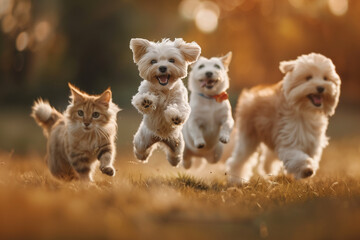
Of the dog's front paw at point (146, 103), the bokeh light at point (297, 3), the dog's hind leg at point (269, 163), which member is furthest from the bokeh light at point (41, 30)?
the dog's front paw at point (146, 103)

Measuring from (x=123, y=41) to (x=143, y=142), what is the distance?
56.9 ft

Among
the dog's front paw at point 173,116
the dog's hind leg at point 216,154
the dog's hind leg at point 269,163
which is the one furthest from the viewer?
the dog's hind leg at point 269,163

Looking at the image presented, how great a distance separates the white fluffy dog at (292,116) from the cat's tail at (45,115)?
2.69m

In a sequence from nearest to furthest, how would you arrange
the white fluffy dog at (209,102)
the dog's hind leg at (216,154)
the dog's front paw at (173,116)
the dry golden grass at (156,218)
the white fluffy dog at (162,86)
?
the dry golden grass at (156,218) < the dog's front paw at (173,116) < the white fluffy dog at (162,86) < the white fluffy dog at (209,102) < the dog's hind leg at (216,154)

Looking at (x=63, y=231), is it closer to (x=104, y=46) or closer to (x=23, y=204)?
(x=23, y=204)

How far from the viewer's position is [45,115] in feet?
19.5

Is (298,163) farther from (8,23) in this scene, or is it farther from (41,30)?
(8,23)

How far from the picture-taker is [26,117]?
18141 millimetres

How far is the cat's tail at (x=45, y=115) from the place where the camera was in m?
5.91

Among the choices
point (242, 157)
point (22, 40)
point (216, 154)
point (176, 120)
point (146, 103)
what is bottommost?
point (176, 120)

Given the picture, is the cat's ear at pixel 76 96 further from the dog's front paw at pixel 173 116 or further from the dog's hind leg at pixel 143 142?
the dog's front paw at pixel 173 116

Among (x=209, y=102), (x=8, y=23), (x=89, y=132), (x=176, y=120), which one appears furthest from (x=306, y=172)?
(x=8, y=23)

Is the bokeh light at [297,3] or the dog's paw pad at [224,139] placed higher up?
the bokeh light at [297,3]

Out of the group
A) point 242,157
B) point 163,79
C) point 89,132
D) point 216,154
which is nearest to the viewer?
point 163,79
